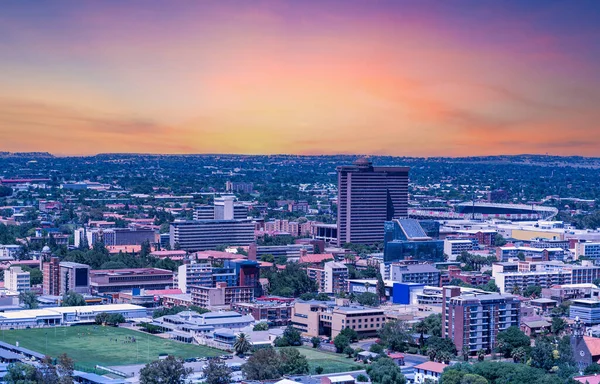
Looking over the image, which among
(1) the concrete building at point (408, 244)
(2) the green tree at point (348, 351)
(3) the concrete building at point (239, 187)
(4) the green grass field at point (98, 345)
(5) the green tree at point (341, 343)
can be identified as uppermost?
(3) the concrete building at point (239, 187)

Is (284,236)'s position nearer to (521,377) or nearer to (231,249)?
(231,249)

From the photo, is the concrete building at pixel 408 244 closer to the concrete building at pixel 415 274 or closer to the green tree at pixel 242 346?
the concrete building at pixel 415 274

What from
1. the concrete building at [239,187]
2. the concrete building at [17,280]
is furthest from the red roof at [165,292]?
the concrete building at [239,187]

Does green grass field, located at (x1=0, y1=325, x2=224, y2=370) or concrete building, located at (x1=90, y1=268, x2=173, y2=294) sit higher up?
concrete building, located at (x1=90, y1=268, x2=173, y2=294)

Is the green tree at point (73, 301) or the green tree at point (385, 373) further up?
the green tree at point (73, 301)

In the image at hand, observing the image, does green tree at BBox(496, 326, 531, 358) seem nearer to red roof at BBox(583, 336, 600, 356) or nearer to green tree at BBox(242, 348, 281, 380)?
red roof at BBox(583, 336, 600, 356)

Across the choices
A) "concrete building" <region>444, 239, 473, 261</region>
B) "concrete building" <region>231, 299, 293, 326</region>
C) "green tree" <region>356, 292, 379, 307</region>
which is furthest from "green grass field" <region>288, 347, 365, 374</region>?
"concrete building" <region>444, 239, 473, 261</region>

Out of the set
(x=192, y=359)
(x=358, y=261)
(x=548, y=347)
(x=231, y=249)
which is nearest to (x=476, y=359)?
(x=548, y=347)
